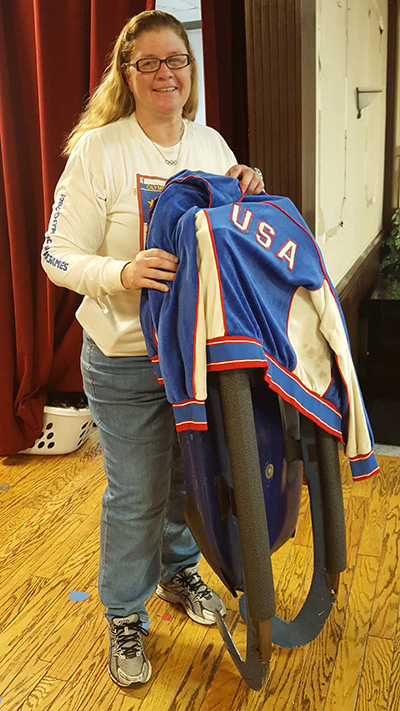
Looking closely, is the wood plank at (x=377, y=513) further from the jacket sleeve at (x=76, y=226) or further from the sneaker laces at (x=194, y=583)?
the jacket sleeve at (x=76, y=226)

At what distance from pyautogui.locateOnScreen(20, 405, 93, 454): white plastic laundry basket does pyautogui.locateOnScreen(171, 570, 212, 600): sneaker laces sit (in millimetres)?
1124

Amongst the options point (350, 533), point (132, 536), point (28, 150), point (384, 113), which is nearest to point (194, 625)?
point (132, 536)

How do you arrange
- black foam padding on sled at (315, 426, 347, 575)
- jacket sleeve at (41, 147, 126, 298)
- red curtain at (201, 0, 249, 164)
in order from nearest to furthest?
1. black foam padding on sled at (315, 426, 347, 575)
2. jacket sleeve at (41, 147, 126, 298)
3. red curtain at (201, 0, 249, 164)

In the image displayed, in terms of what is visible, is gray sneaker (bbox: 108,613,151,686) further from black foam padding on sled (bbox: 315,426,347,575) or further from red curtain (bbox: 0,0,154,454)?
red curtain (bbox: 0,0,154,454)

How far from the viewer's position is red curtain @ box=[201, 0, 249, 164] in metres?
2.52

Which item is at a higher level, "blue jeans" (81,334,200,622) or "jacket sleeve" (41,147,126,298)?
"jacket sleeve" (41,147,126,298)

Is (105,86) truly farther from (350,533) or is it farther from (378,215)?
(378,215)

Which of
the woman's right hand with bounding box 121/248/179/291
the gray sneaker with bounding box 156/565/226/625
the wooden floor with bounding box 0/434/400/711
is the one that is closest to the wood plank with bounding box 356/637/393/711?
the wooden floor with bounding box 0/434/400/711

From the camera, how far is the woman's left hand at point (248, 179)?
1.48 meters

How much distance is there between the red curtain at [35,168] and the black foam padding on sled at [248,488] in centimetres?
176

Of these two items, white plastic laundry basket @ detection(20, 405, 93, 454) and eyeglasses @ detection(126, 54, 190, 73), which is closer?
eyeglasses @ detection(126, 54, 190, 73)

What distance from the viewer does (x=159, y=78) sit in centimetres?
146

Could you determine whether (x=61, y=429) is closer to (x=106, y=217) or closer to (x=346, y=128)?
(x=106, y=217)

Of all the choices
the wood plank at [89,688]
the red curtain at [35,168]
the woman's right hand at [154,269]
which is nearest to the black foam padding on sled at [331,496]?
the woman's right hand at [154,269]
